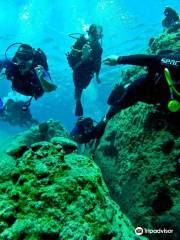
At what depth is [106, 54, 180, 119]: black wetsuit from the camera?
3.68 m

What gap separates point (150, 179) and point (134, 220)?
58cm

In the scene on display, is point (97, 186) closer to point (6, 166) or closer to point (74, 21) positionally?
point (6, 166)

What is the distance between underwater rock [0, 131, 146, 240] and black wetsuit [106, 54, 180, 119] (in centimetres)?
169

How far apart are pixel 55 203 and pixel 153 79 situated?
2.41 m

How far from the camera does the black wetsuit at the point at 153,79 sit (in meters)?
3.68

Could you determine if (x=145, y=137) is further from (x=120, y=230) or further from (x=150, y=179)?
(x=120, y=230)

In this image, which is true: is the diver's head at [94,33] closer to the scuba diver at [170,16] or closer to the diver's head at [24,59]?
the diver's head at [24,59]

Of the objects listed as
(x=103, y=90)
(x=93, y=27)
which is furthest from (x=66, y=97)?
(x=93, y=27)

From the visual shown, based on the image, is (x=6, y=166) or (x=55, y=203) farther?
(x=6, y=166)

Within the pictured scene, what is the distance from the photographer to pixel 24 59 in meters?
6.77

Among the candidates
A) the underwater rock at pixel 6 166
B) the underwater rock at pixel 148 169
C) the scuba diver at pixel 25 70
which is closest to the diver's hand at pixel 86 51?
the scuba diver at pixel 25 70

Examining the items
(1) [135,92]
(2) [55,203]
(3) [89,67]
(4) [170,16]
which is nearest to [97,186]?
(2) [55,203]

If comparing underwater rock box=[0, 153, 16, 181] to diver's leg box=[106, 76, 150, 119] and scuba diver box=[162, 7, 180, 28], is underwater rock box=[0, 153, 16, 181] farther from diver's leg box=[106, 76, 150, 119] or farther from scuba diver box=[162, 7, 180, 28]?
scuba diver box=[162, 7, 180, 28]

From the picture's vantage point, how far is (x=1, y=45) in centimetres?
3341
